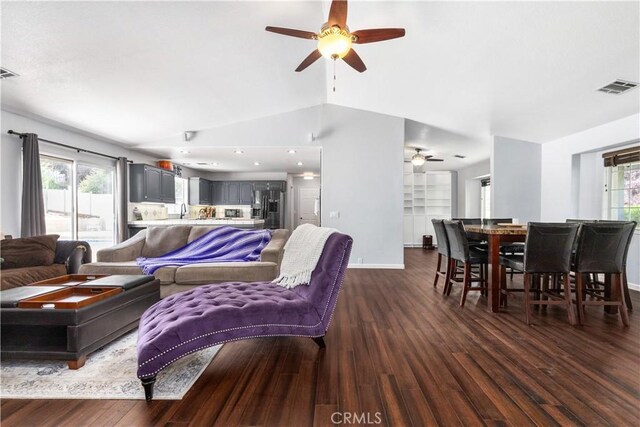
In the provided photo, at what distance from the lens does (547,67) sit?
3244 millimetres

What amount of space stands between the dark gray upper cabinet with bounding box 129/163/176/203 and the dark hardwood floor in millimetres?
4886

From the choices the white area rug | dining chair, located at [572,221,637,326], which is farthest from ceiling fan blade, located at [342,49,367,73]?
the white area rug

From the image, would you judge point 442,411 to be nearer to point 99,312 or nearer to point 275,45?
point 99,312

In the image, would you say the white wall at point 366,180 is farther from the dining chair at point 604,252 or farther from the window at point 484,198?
the window at point 484,198

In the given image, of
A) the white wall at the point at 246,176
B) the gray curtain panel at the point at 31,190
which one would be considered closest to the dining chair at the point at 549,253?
the gray curtain panel at the point at 31,190

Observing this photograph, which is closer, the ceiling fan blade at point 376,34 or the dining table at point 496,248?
the ceiling fan blade at point 376,34

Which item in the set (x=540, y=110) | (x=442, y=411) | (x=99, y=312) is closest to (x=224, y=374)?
(x=99, y=312)

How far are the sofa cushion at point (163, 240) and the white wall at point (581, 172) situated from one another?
5936 mm

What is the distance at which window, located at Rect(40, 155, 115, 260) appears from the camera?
4566mm

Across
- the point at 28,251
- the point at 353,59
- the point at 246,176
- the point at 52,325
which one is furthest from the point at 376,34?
the point at 246,176

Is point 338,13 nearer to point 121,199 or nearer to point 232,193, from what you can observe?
point 121,199

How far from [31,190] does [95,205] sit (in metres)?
1.55

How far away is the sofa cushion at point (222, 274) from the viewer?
3266 mm

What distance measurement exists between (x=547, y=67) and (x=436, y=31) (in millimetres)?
1265
